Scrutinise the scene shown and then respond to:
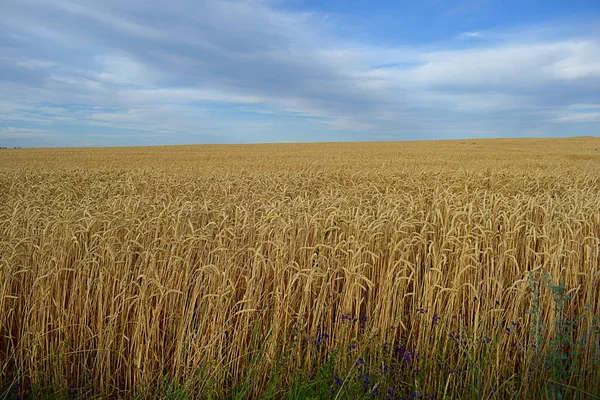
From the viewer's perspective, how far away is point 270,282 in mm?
3408

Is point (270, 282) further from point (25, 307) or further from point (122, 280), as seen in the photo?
point (25, 307)

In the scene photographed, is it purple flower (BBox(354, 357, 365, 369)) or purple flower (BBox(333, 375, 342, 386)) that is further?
purple flower (BBox(354, 357, 365, 369))

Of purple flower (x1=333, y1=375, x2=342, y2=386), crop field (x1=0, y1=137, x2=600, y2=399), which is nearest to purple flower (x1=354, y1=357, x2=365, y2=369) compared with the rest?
crop field (x1=0, y1=137, x2=600, y2=399)

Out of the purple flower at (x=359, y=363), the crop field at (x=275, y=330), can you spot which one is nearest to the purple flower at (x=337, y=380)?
the crop field at (x=275, y=330)

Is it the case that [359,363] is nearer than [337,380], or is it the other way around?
[337,380]

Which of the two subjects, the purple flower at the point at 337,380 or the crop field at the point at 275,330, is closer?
the purple flower at the point at 337,380

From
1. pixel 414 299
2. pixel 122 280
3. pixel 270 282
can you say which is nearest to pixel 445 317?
pixel 414 299

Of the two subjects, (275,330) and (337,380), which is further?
(275,330)

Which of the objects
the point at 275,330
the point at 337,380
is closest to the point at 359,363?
the point at 337,380

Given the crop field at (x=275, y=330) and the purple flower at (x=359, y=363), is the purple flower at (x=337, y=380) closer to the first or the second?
the crop field at (x=275, y=330)

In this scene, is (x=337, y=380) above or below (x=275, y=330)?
below

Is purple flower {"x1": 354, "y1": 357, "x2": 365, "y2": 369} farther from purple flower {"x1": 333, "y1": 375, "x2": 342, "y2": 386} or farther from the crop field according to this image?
purple flower {"x1": 333, "y1": 375, "x2": 342, "y2": 386}

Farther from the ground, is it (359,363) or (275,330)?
(275,330)

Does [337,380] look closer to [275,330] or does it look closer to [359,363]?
[359,363]
